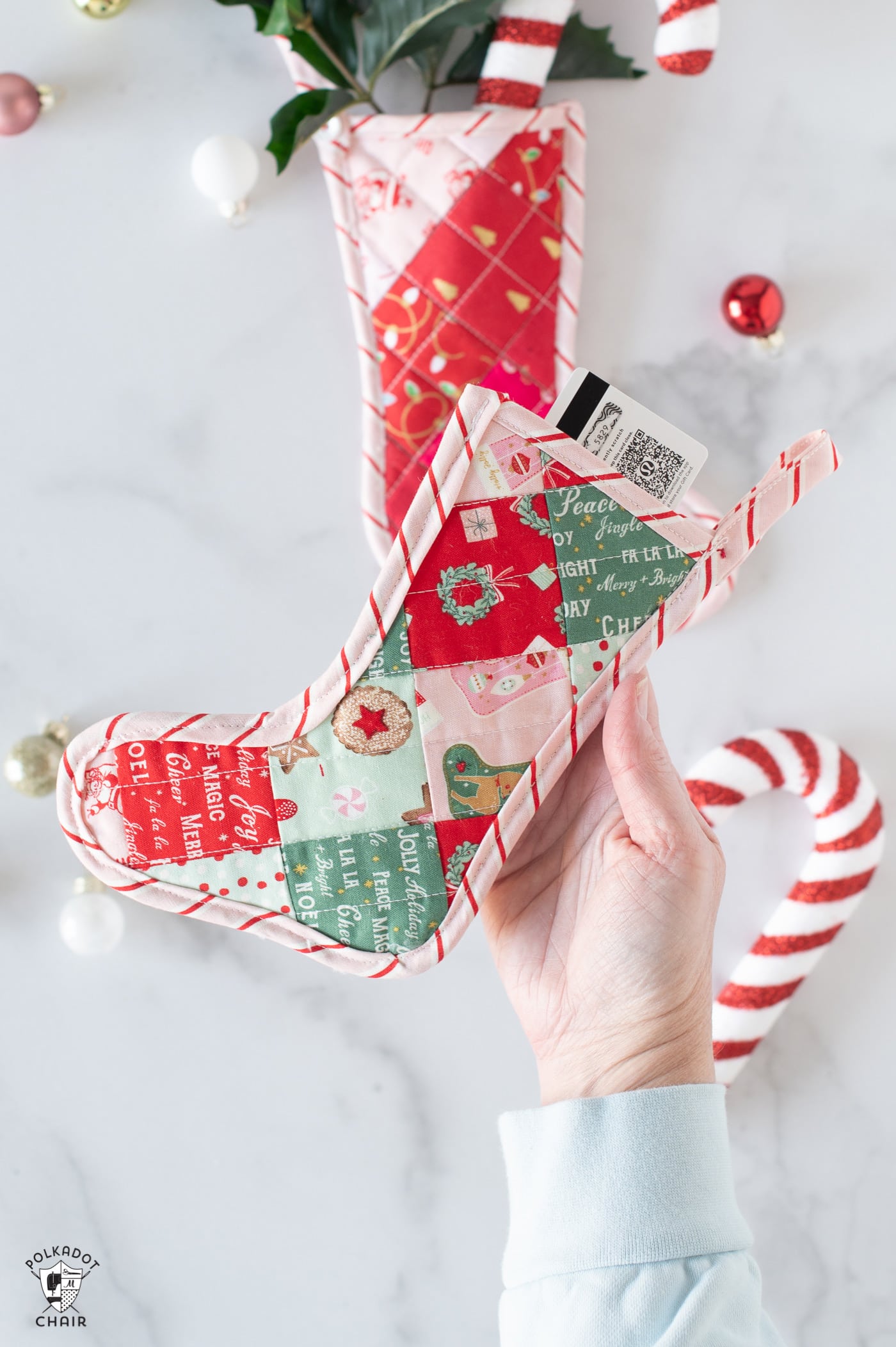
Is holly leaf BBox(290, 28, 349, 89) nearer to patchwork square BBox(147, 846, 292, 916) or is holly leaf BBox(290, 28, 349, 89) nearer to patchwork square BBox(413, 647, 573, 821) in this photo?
patchwork square BBox(413, 647, 573, 821)

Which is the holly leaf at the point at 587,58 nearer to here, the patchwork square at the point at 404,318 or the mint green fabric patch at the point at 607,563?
the patchwork square at the point at 404,318

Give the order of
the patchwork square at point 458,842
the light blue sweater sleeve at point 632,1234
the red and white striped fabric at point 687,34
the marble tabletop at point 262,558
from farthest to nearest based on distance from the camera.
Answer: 1. the marble tabletop at point 262,558
2. the red and white striped fabric at point 687,34
3. the patchwork square at point 458,842
4. the light blue sweater sleeve at point 632,1234

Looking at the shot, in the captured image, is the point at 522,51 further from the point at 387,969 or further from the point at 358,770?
the point at 387,969

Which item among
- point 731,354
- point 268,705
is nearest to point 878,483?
point 731,354

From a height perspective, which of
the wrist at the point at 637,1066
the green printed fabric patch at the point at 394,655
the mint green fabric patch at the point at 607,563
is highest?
the mint green fabric patch at the point at 607,563

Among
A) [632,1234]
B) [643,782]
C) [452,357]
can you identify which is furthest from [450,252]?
[632,1234]

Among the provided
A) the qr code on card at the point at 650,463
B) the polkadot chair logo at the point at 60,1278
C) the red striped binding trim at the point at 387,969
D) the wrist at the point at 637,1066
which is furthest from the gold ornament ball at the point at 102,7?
the polkadot chair logo at the point at 60,1278

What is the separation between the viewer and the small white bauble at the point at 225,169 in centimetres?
108

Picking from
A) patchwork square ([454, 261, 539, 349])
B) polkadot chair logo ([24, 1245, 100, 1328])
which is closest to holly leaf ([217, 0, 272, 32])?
patchwork square ([454, 261, 539, 349])

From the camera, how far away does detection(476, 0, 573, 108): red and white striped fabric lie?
106 cm

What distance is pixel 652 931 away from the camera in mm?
826

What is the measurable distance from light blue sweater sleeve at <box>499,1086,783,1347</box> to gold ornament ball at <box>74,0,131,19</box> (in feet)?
4.21

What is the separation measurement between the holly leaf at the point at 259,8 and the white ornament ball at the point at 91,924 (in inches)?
40.7

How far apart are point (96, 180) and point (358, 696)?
77 cm
